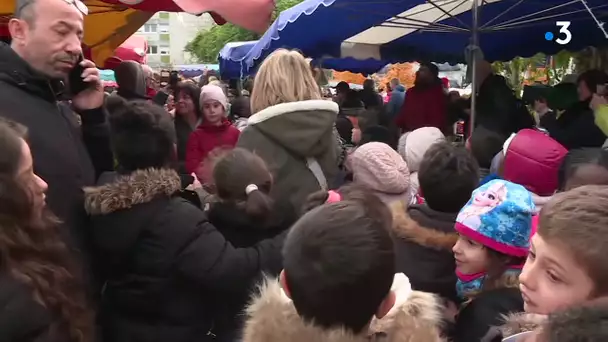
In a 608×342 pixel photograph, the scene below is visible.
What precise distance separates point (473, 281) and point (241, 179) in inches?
37.9

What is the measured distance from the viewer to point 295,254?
4.67 feet

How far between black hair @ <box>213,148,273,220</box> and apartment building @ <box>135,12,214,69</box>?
6862 cm

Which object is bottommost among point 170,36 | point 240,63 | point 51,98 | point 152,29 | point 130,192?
point 170,36

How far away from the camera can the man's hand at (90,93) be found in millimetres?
2727

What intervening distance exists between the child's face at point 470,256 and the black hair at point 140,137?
1.15 meters

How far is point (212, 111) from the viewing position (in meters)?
5.17

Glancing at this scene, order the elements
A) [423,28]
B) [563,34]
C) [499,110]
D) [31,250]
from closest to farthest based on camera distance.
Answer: [31,250], [499,110], [423,28], [563,34]

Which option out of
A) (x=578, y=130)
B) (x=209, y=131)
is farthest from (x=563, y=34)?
(x=209, y=131)

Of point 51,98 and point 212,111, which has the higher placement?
point 51,98

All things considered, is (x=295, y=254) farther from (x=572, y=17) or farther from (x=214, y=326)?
(x=572, y=17)

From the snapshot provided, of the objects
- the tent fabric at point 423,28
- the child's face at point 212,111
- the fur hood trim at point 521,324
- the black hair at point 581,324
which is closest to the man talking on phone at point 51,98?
the fur hood trim at point 521,324

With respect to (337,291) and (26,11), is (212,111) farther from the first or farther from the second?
(337,291)

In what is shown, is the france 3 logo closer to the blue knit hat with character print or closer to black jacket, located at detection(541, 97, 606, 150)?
black jacket, located at detection(541, 97, 606, 150)

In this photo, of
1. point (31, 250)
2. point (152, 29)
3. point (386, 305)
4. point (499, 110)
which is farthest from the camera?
point (152, 29)
